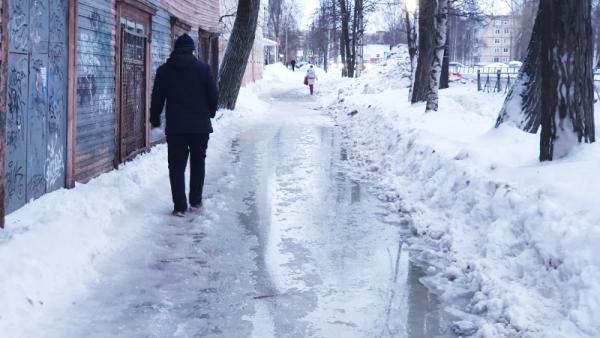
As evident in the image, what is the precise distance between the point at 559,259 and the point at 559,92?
3408 mm

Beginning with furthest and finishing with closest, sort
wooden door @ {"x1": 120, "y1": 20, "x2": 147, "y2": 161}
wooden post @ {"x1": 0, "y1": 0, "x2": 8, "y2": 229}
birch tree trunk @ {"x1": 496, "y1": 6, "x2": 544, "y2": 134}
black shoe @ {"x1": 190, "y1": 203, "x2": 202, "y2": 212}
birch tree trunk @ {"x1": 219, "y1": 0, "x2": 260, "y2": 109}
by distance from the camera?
birch tree trunk @ {"x1": 219, "y1": 0, "x2": 260, "y2": 109} < wooden door @ {"x1": 120, "y1": 20, "x2": 147, "y2": 161} < birch tree trunk @ {"x1": 496, "y1": 6, "x2": 544, "y2": 134} < black shoe @ {"x1": 190, "y1": 203, "x2": 202, "y2": 212} < wooden post @ {"x1": 0, "y1": 0, "x2": 8, "y2": 229}

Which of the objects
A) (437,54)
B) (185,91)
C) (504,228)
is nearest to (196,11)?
(437,54)

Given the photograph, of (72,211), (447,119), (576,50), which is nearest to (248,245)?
(72,211)

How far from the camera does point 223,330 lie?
451 cm

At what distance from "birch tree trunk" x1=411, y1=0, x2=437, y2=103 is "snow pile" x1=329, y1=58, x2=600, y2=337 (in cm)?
848

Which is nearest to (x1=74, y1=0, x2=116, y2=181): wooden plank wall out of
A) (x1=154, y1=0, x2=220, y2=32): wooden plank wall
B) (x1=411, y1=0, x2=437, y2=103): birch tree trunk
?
(x1=154, y1=0, x2=220, y2=32): wooden plank wall

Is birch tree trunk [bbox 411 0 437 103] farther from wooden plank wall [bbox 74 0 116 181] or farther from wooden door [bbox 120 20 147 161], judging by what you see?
wooden plank wall [bbox 74 0 116 181]

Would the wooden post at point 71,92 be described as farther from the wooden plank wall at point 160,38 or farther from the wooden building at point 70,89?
the wooden plank wall at point 160,38

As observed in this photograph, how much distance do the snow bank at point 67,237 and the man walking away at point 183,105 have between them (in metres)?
0.45

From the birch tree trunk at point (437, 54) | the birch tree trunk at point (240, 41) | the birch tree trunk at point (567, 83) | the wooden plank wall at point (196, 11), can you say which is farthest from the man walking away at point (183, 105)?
the birch tree trunk at point (240, 41)

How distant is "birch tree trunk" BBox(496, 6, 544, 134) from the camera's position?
34.9ft

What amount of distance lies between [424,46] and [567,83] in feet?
39.7

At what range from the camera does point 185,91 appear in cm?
767

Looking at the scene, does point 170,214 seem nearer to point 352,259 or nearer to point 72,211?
point 72,211
